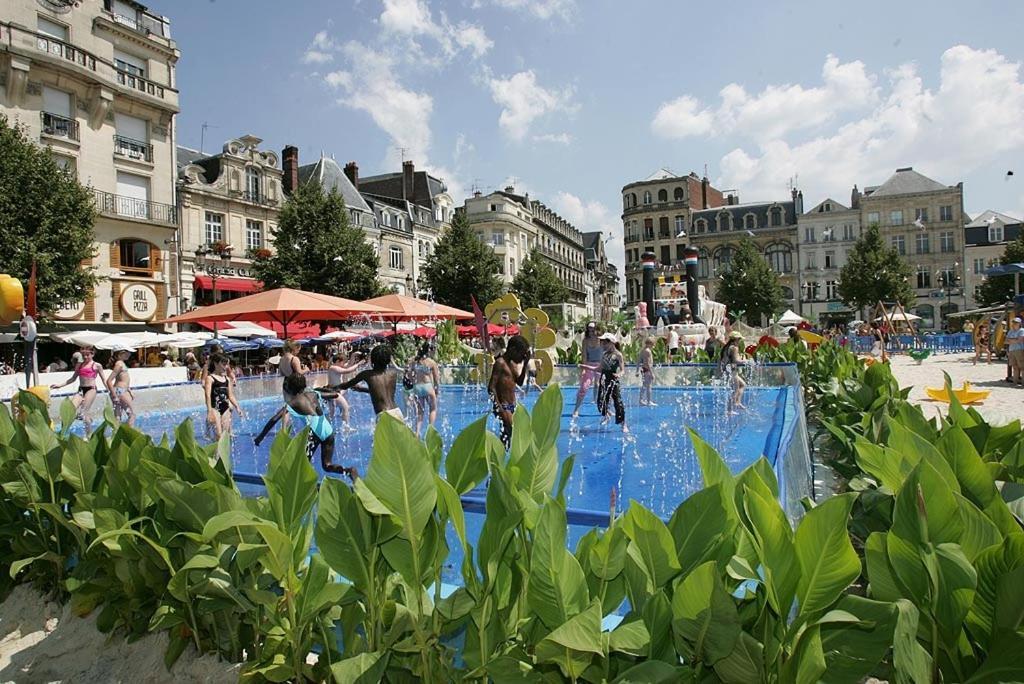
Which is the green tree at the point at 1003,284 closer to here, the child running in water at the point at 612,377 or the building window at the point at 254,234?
the child running in water at the point at 612,377

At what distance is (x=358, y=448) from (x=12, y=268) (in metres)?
17.2

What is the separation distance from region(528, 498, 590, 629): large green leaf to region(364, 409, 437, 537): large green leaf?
A: 1.38ft

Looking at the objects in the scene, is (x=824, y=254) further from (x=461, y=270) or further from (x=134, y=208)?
(x=134, y=208)

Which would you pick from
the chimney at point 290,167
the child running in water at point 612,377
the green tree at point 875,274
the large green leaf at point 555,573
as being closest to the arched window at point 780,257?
the green tree at point 875,274

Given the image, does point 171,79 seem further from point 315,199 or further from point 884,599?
point 884,599

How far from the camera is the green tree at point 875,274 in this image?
4928 cm

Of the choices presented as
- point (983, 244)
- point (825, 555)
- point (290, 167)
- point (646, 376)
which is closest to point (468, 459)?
point (825, 555)

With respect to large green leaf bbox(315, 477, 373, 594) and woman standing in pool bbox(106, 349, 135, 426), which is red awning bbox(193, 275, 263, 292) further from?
large green leaf bbox(315, 477, 373, 594)

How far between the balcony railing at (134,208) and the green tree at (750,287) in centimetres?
4475

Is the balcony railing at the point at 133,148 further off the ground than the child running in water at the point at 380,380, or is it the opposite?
the balcony railing at the point at 133,148

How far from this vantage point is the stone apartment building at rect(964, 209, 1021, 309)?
57503mm

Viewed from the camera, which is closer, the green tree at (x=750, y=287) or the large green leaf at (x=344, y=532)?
the large green leaf at (x=344, y=532)

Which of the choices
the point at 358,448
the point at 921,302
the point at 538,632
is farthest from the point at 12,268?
the point at 921,302

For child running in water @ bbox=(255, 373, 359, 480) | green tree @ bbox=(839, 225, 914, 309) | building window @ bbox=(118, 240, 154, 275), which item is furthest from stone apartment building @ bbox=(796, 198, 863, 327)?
child running in water @ bbox=(255, 373, 359, 480)
